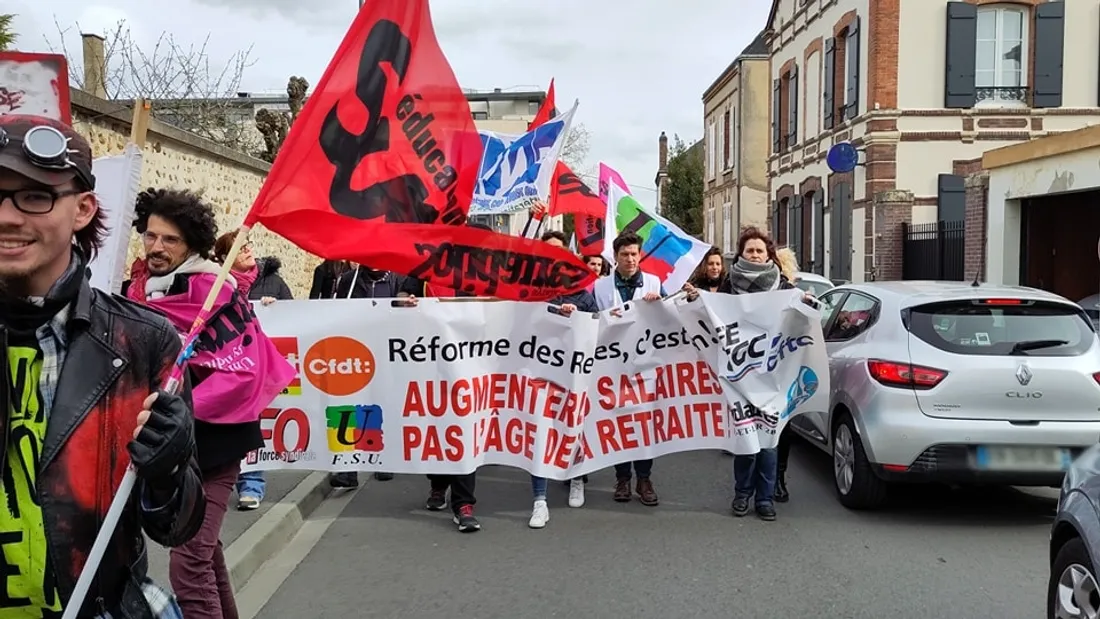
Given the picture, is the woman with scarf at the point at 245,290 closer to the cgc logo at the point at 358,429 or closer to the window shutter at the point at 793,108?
the cgc logo at the point at 358,429

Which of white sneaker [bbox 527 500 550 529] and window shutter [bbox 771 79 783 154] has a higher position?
window shutter [bbox 771 79 783 154]

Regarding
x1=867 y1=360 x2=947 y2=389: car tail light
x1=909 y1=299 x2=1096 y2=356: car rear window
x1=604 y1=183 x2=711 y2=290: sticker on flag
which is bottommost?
x1=867 y1=360 x2=947 y2=389: car tail light

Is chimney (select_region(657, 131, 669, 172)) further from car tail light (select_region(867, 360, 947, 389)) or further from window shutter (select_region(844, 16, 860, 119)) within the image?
car tail light (select_region(867, 360, 947, 389))

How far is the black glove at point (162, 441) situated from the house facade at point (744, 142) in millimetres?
35006

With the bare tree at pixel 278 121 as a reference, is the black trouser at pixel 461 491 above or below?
below

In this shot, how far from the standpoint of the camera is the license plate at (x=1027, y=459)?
5.74 meters

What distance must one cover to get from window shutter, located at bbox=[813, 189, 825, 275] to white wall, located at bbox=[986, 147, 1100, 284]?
423 inches

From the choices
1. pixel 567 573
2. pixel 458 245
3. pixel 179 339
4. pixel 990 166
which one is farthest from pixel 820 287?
pixel 179 339

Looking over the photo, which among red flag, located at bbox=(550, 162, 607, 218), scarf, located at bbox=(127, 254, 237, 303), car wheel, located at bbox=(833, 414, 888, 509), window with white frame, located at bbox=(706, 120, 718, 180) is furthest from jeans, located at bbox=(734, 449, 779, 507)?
window with white frame, located at bbox=(706, 120, 718, 180)

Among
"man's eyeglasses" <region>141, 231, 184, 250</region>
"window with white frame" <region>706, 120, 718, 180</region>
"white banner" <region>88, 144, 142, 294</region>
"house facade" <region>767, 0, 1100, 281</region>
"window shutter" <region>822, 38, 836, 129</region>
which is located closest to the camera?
"white banner" <region>88, 144, 142, 294</region>

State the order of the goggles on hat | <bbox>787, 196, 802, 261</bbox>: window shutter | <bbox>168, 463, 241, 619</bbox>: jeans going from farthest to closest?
<bbox>787, 196, 802, 261</bbox>: window shutter, <bbox>168, 463, 241, 619</bbox>: jeans, the goggles on hat

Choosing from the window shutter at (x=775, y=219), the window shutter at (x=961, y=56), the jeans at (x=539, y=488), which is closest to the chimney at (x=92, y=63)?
the jeans at (x=539, y=488)

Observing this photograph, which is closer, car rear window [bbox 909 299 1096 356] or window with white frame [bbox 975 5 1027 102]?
car rear window [bbox 909 299 1096 356]

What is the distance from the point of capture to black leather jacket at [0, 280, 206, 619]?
175cm
